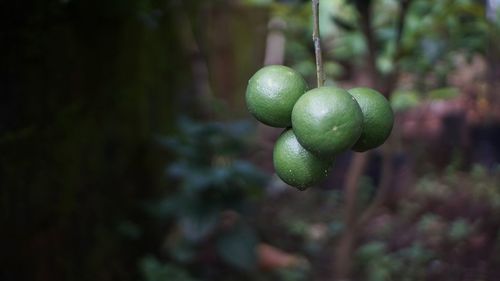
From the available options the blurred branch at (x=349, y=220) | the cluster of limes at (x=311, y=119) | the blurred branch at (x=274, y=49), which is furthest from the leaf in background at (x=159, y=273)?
the blurred branch at (x=274, y=49)

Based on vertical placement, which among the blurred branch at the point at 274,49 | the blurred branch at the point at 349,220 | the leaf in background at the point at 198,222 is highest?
the blurred branch at the point at 274,49

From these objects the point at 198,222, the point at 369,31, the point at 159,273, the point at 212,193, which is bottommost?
the point at 159,273

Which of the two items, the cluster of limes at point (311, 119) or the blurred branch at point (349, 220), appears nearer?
the cluster of limes at point (311, 119)

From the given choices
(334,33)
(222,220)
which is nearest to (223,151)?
(222,220)

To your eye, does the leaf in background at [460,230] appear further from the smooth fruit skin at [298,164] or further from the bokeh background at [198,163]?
the smooth fruit skin at [298,164]

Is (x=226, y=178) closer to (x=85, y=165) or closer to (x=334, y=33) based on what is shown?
(x=85, y=165)

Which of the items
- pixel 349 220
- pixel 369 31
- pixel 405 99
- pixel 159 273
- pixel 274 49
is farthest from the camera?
pixel 274 49

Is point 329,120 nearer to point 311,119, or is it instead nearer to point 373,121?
point 311,119

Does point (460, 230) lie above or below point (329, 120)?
above

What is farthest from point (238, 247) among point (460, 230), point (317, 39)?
point (317, 39)
